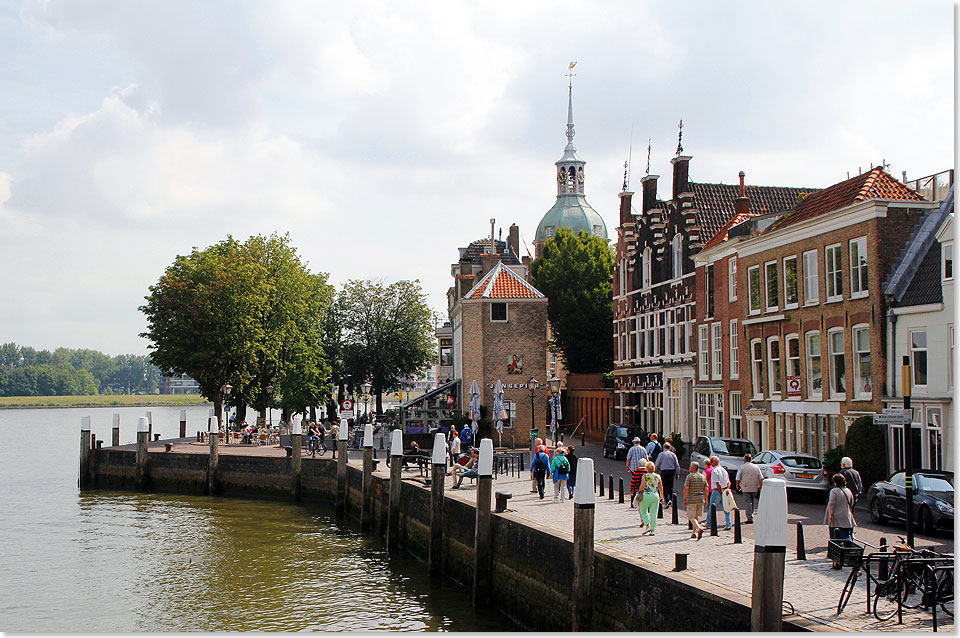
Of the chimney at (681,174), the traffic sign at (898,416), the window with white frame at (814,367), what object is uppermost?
the chimney at (681,174)

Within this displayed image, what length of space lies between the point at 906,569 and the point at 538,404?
42.5 meters

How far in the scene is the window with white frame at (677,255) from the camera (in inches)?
1909

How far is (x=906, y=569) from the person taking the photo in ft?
40.1

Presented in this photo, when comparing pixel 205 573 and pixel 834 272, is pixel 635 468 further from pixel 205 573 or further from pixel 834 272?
pixel 834 272

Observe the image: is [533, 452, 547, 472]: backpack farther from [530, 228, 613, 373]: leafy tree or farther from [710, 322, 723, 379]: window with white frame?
[530, 228, 613, 373]: leafy tree

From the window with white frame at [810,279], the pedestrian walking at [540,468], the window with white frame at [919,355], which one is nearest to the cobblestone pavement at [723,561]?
the pedestrian walking at [540,468]

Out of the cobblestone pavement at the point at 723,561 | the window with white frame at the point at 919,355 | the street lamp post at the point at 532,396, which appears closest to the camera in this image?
the cobblestone pavement at the point at 723,561

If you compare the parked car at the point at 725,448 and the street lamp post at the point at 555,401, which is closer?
the parked car at the point at 725,448

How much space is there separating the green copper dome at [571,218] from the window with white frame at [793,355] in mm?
88539

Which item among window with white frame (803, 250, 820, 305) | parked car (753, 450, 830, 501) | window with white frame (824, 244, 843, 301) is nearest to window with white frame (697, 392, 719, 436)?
window with white frame (803, 250, 820, 305)

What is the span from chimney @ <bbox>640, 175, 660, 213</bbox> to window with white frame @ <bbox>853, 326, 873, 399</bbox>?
2296cm

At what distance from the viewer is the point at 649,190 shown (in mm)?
54312

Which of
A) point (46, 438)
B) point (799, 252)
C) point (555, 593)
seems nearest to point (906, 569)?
point (555, 593)

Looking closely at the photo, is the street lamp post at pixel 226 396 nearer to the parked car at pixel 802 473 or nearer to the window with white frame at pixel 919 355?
the parked car at pixel 802 473
